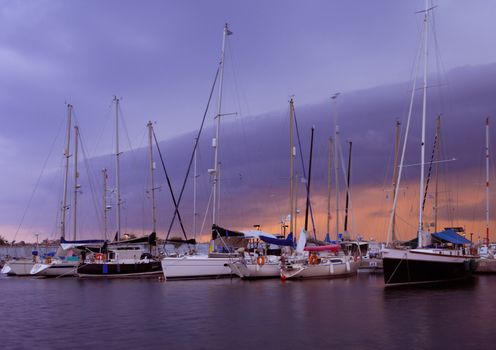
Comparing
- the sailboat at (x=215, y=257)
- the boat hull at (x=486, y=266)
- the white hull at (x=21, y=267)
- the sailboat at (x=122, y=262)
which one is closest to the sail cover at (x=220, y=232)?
the sailboat at (x=215, y=257)

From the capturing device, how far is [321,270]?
53.3m

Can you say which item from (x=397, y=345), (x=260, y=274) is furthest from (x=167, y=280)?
(x=397, y=345)

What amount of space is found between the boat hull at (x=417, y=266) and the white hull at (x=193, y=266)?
→ 52.1 feet

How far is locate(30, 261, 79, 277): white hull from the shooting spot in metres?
62.5

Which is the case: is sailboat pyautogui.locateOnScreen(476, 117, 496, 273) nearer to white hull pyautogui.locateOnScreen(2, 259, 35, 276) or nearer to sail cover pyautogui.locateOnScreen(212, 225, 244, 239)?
sail cover pyautogui.locateOnScreen(212, 225, 244, 239)

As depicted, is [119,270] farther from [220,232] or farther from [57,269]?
[220,232]

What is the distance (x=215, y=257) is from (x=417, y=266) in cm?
1973

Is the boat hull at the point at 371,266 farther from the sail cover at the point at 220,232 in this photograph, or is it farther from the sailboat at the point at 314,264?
the sail cover at the point at 220,232

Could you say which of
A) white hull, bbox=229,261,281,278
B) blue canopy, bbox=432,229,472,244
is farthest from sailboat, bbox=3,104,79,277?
blue canopy, bbox=432,229,472,244

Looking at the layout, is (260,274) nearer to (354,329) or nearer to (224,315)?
(224,315)

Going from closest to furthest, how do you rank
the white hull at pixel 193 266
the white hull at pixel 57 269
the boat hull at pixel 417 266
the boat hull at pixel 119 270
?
the boat hull at pixel 417 266 < the white hull at pixel 193 266 < the boat hull at pixel 119 270 < the white hull at pixel 57 269

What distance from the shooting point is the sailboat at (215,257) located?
52312 millimetres

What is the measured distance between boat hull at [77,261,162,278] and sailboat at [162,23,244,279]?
6.34m

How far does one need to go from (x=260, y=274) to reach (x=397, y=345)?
32.0 metres
